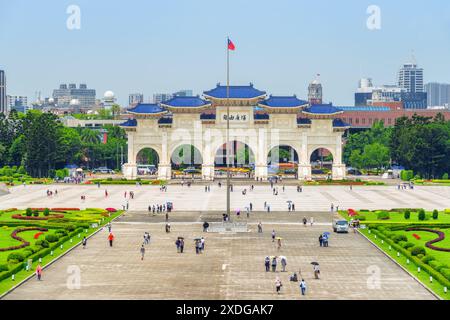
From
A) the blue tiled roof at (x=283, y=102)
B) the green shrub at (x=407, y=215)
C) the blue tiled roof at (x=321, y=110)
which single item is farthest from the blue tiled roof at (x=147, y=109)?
the green shrub at (x=407, y=215)

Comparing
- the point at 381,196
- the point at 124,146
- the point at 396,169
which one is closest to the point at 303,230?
the point at 381,196

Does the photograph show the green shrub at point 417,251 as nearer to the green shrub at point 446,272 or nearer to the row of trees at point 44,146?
the green shrub at point 446,272

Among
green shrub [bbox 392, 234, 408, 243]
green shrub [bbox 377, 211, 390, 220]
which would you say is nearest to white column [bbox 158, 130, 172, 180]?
green shrub [bbox 377, 211, 390, 220]

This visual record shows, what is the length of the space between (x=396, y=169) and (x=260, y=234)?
8411 cm

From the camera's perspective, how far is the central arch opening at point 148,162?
163 m

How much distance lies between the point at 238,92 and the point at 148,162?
53802 mm

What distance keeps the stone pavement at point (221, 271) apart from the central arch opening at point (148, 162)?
88018 millimetres

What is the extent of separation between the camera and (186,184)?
130125 mm

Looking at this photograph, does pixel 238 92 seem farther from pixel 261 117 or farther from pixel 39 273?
pixel 39 273

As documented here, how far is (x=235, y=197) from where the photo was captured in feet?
353

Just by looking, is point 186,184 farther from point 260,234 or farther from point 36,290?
point 36,290

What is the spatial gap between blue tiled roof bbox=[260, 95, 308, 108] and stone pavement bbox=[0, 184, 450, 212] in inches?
675

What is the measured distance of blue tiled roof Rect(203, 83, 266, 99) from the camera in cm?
13900

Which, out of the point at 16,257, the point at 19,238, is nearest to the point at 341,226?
the point at 19,238
